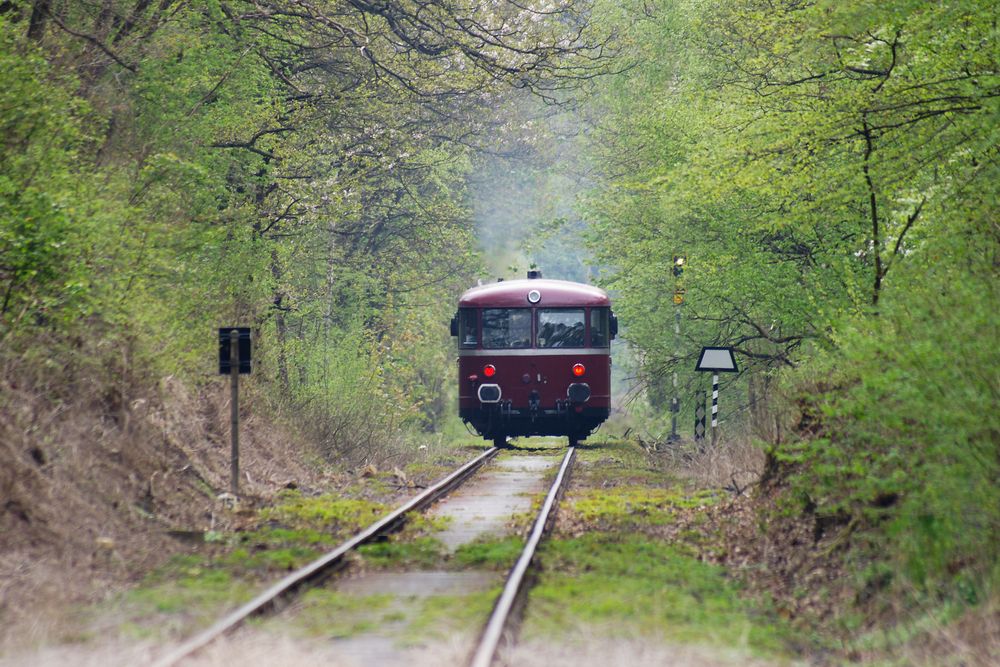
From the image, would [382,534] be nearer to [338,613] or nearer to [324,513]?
[324,513]

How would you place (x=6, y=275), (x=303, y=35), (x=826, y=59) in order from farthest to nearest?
(x=303, y=35) → (x=826, y=59) → (x=6, y=275)

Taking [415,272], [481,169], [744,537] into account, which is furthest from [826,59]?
[481,169]

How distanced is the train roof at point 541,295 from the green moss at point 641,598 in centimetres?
1056

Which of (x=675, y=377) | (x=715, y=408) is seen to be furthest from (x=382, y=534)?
(x=675, y=377)

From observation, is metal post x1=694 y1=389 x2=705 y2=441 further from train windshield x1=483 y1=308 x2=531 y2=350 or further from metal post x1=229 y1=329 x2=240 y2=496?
metal post x1=229 y1=329 x2=240 y2=496

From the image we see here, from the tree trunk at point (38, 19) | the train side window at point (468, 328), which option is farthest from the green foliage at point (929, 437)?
the train side window at point (468, 328)

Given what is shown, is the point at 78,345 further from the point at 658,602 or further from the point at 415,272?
the point at 415,272

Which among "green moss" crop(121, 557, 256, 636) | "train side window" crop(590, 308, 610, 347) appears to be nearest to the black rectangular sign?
"green moss" crop(121, 557, 256, 636)

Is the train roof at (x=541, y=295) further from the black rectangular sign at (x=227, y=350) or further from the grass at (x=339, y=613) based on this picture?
the grass at (x=339, y=613)

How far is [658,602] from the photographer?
848cm

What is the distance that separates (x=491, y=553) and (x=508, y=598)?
7.89 feet

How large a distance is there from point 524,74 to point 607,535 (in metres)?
9.30

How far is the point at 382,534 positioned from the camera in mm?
11406

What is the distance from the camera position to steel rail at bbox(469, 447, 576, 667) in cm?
665
